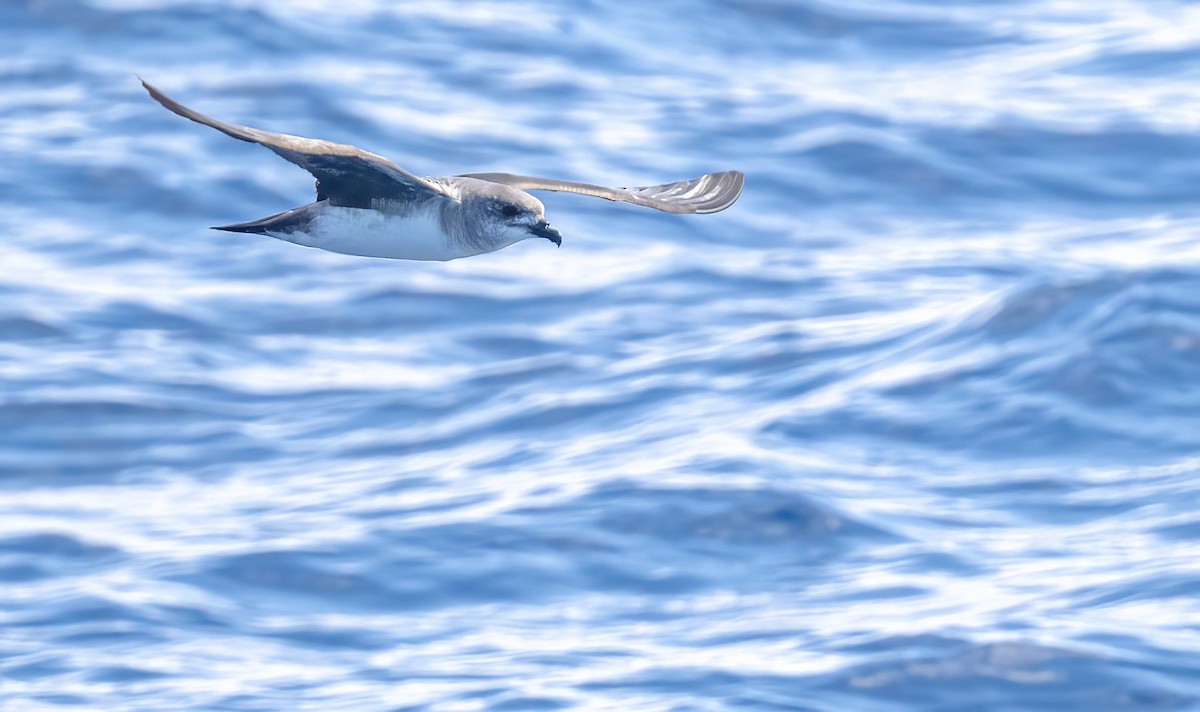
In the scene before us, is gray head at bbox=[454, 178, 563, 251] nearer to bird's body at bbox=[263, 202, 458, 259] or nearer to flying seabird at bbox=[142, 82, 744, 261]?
flying seabird at bbox=[142, 82, 744, 261]

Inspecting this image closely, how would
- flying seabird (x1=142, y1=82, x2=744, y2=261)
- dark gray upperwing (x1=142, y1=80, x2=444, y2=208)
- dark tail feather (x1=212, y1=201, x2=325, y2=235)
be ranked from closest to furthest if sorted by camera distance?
dark gray upperwing (x1=142, y1=80, x2=444, y2=208) < flying seabird (x1=142, y1=82, x2=744, y2=261) < dark tail feather (x1=212, y1=201, x2=325, y2=235)

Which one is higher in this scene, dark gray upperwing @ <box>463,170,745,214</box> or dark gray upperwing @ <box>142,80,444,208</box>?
dark gray upperwing @ <box>463,170,745,214</box>

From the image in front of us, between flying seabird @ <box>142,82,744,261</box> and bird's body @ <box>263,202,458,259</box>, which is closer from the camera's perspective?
flying seabird @ <box>142,82,744,261</box>

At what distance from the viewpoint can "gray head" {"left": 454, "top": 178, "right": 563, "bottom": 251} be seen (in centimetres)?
805

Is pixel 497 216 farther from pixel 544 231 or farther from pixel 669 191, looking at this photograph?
pixel 669 191

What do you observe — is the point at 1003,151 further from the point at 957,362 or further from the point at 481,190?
the point at 481,190

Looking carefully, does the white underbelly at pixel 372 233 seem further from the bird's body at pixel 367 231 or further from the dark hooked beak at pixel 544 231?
the dark hooked beak at pixel 544 231

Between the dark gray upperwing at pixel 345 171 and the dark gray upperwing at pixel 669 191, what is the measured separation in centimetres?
79

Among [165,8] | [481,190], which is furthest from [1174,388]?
[165,8]

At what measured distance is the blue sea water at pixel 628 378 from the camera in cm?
1046

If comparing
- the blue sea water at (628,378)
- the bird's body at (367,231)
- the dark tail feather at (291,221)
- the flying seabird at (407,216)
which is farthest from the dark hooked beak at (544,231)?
the blue sea water at (628,378)

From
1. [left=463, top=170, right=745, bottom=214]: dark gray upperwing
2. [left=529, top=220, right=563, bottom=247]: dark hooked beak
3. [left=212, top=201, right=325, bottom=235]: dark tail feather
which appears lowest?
[left=212, top=201, right=325, bottom=235]: dark tail feather

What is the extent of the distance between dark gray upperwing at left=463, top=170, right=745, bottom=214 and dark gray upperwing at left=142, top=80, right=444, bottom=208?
794 mm

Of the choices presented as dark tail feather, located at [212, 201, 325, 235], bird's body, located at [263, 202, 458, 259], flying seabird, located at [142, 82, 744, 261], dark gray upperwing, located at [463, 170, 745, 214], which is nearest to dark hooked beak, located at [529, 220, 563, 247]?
flying seabird, located at [142, 82, 744, 261]
